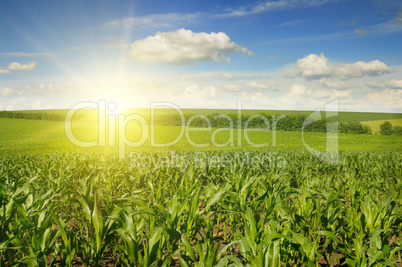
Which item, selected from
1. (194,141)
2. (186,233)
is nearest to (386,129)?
(194,141)

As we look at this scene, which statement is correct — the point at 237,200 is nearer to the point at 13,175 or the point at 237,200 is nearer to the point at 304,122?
the point at 13,175

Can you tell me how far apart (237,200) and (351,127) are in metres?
45.3

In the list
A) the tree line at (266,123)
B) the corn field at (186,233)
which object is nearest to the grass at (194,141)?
the tree line at (266,123)

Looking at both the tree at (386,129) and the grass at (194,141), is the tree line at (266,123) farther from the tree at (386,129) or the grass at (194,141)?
the grass at (194,141)

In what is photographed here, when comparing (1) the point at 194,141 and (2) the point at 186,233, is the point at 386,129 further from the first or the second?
(2) the point at 186,233

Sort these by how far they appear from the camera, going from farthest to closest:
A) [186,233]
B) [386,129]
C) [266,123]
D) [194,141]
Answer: [266,123]
[386,129]
[194,141]
[186,233]

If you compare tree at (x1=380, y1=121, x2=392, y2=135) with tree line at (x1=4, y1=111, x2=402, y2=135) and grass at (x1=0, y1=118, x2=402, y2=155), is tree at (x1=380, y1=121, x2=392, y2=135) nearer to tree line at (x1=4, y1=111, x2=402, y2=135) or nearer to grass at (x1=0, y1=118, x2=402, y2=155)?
tree line at (x1=4, y1=111, x2=402, y2=135)

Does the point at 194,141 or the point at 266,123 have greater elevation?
the point at 266,123

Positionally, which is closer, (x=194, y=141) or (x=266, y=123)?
(x=194, y=141)

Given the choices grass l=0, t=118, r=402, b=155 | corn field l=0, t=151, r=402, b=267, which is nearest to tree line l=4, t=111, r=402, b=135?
grass l=0, t=118, r=402, b=155

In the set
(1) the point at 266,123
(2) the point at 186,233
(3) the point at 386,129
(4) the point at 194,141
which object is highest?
(1) the point at 266,123

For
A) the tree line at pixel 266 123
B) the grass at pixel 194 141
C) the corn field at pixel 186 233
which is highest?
the tree line at pixel 266 123

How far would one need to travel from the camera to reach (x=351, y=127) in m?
42.4

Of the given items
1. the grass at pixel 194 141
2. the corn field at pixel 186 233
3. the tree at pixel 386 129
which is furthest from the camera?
the tree at pixel 386 129
